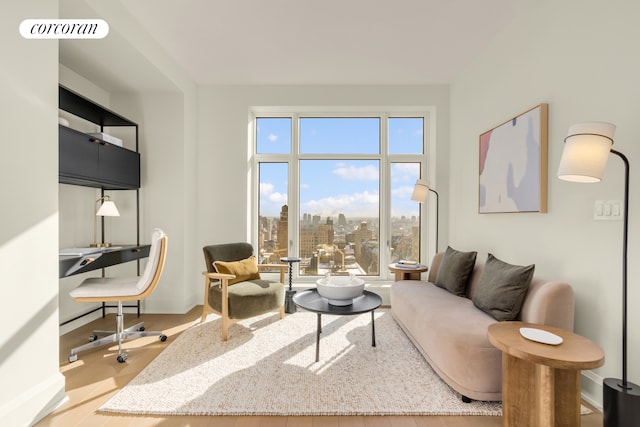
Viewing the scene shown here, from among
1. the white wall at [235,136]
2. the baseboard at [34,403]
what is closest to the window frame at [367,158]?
the white wall at [235,136]

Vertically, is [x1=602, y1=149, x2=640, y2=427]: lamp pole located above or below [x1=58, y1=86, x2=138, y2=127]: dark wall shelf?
below

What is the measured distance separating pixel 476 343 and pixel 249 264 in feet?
7.45

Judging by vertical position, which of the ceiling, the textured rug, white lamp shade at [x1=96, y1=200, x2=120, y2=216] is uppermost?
the ceiling

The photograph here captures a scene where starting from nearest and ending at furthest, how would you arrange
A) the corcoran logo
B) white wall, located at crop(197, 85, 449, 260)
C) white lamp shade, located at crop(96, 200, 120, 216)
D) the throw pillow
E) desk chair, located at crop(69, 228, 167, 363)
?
the corcoran logo, the throw pillow, desk chair, located at crop(69, 228, 167, 363), white lamp shade, located at crop(96, 200, 120, 216), white wall, located at crop(197, 85, 449, 260)

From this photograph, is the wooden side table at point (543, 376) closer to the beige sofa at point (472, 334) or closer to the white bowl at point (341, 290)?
the beige sofa at point (472, 334)

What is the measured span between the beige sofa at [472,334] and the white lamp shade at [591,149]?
763 millimetres

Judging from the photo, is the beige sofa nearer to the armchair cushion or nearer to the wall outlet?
the wall outlet

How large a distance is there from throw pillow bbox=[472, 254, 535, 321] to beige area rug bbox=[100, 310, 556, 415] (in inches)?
23.9

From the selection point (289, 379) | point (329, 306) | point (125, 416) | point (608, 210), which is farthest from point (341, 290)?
point (608, 210)

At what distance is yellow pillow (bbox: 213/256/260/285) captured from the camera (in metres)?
2.90

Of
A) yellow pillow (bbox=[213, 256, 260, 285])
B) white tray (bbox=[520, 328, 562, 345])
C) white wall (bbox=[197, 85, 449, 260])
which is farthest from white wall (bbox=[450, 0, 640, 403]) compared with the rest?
yellow pillow (bbox=[213, 256, 260, 285])

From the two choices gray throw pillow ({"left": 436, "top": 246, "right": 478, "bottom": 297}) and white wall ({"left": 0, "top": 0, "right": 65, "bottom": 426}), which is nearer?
white wall ({"left": 0, "top": 0, "right": 65, "bottom": 426})

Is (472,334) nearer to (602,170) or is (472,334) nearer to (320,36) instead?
(602,170)

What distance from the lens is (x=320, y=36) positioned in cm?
277
